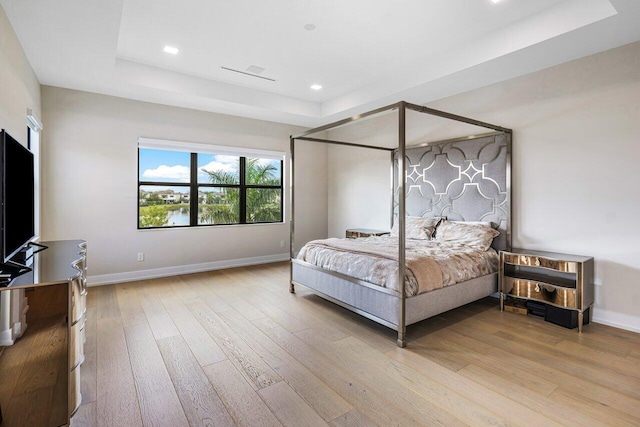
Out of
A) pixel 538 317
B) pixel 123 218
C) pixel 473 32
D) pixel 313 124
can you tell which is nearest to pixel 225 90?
pixel 313 124

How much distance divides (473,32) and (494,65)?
0.42 metres

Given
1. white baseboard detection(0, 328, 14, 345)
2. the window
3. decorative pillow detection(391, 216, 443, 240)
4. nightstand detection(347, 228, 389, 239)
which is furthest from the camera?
nightstand detection(347, 228, 389, 239)

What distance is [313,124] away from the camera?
238 inches

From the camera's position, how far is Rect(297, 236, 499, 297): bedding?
9.35ft

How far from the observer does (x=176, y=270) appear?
16.4 feet

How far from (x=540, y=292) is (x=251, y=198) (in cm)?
445

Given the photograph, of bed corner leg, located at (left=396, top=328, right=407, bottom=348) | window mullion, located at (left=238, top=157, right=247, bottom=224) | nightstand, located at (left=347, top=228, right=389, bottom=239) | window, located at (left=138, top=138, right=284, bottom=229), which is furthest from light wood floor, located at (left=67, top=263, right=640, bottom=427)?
window mullion, located at (left=238, top=157, right=247, bottom=224)

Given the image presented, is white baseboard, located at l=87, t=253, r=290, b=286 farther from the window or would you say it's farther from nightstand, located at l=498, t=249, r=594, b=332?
nightstand, located at l=498, t=249, r=594, b=332

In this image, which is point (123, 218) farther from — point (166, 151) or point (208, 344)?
point (208, 344)

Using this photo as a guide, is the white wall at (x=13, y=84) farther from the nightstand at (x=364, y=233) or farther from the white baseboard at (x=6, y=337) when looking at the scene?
the nightstand at (x=364, y=233)

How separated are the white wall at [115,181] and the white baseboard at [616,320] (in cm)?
472

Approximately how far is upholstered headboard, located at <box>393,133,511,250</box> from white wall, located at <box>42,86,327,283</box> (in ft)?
9.37

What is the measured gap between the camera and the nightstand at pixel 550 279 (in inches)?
116

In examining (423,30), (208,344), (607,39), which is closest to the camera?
(208,344)
